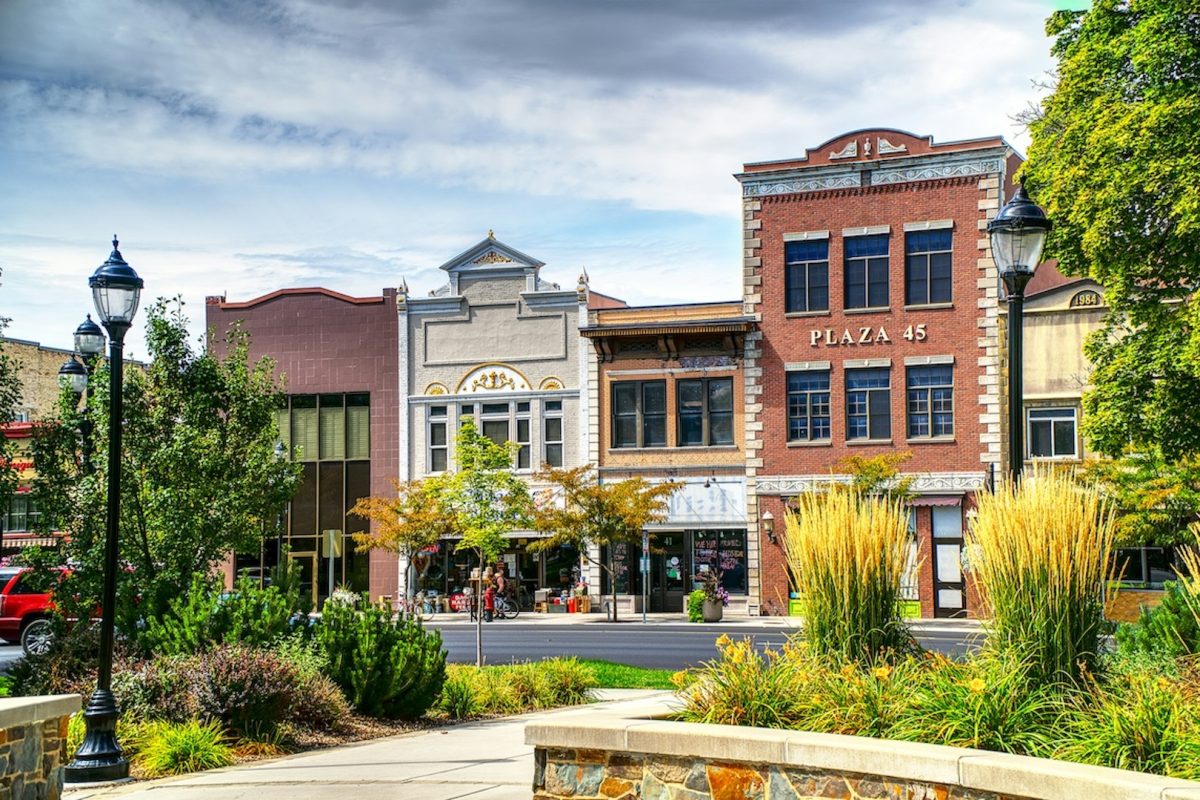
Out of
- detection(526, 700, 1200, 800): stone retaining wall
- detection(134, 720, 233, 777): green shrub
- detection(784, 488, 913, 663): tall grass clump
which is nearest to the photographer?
detection(526, 700, 1200, 800): stone retaining wall

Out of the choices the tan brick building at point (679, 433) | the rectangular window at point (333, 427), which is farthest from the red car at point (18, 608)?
the tan brick building at point (679, 433)

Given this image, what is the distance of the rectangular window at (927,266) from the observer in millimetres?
38406

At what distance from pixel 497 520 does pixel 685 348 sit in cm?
1741

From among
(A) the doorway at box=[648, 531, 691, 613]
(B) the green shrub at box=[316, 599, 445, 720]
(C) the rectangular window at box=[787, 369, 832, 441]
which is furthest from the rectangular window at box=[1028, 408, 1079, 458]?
(B) the green shrub at box=[316, 599, 445, 720]

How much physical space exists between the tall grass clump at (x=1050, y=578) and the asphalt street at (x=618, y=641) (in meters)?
13.9

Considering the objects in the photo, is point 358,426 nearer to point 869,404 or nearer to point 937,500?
point 869,404

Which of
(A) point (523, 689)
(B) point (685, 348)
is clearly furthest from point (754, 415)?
(A) point (523, 689)

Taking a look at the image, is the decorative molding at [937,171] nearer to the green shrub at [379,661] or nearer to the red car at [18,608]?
the red car at [18,608]

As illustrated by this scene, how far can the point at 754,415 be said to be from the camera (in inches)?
1576

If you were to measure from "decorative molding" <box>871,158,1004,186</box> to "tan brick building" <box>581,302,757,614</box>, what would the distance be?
18.0ft


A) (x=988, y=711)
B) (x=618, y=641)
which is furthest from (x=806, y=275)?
(x=988, y=711)

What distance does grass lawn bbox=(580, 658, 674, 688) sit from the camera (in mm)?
Answer: 19750

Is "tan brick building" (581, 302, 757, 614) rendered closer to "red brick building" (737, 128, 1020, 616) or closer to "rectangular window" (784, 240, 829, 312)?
"red brick building" (737, 128, 1020, 616)

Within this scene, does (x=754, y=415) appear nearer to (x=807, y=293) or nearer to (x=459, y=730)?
(x=807, y=293)
